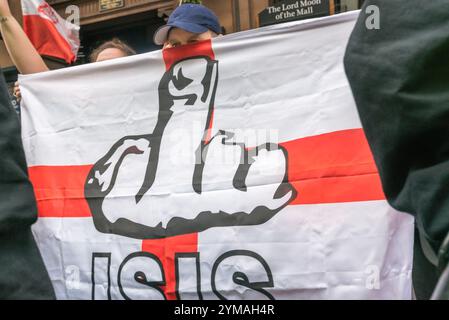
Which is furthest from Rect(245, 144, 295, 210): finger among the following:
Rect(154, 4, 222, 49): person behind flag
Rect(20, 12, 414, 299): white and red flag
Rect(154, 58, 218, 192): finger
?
Rect(154, 4, 222, 49): person behind flag

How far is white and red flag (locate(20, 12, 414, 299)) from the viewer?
2.00 m

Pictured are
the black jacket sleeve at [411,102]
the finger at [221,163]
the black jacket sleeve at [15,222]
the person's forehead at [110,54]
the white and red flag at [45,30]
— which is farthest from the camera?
the white and red flag at [45,30]

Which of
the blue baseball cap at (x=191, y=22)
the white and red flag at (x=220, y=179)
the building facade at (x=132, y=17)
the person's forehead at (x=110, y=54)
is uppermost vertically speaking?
the building facade at (x=132, y=17)

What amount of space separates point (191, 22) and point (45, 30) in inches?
44.2

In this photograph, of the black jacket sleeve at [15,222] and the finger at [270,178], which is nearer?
the black jacket sleeve at [15,222]

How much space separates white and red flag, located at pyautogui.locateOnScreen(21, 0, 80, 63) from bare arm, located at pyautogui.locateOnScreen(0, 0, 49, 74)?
258 millimetres

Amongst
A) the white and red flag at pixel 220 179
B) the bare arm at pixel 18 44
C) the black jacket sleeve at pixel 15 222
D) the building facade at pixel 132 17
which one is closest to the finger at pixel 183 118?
the white and red flag at pixel 220 179

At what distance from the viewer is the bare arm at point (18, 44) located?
2.84 metres

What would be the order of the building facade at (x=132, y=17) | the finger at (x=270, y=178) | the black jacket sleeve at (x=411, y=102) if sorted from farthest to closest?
the building facade at (x=132, y=17) → the finger at (x=270, y=178) → the black jacket sleeve at (x=411, y=102)

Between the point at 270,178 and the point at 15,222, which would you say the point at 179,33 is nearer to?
the point at 270,178

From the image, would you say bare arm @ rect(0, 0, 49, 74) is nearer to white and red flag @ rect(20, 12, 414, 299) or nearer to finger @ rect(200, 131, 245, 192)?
white and red flag @ rect(20, 12, 414, 299)

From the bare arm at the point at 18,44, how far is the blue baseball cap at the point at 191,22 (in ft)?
2.50

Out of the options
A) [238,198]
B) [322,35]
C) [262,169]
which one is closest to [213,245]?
[238,198]

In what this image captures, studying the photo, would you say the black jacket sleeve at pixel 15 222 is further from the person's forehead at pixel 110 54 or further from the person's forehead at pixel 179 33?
the person's forehead at pixel 110 54
